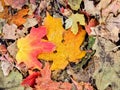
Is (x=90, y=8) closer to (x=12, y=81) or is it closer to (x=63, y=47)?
(x=63, y=47)

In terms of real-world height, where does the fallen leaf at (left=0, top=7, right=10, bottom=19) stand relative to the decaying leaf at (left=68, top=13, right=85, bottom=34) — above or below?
above

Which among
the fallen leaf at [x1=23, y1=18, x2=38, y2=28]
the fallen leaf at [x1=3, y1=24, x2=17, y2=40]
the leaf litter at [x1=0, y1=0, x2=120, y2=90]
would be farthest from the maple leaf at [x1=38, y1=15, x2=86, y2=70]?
the fallen leaf at [x1=3, y1=24, x2=17, y2=40]

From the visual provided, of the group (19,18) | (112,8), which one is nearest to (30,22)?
(19,18)

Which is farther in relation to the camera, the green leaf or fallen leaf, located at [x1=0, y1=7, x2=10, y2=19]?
fallen leaf, located at [x1=0, y1=7, x2=10, y2=19]

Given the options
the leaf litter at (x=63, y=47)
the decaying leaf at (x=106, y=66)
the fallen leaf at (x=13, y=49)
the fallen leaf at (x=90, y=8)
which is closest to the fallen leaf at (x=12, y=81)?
the leaf litter at (x=63, y=47)

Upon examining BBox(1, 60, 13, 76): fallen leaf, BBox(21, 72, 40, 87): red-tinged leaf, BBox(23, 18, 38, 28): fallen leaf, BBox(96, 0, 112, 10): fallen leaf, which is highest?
BBox(96, 0, 112, 10): fallen leaf

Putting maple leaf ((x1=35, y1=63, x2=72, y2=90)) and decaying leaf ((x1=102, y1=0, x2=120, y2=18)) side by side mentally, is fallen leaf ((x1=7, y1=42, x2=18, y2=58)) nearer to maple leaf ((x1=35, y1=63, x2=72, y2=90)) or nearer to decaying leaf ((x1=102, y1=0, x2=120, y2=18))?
maple leaf ((x1=35, y1=63, x2=72, y2=90))
